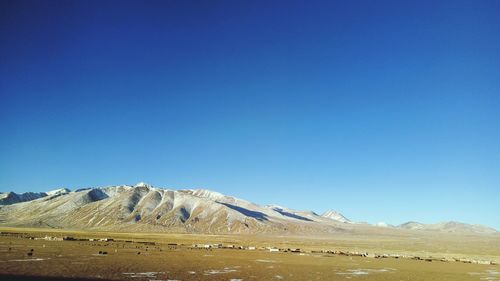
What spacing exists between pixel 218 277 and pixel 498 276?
3204 centimetres

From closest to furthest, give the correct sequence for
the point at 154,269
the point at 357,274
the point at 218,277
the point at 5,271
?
the point at 5,271, the point at 218,277, the point at 154,269, the point at 357,274

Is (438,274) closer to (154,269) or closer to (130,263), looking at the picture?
(154,269)

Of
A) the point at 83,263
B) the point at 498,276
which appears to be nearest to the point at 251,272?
the point at 83,263

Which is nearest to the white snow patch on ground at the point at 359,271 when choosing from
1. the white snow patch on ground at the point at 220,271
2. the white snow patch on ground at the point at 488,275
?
the white snow patch on ground at the point at 488,275

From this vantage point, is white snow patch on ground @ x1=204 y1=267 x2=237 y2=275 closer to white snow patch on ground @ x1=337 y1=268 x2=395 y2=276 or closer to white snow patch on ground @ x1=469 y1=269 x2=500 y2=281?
white snow patch on ground @ x1=337 y1=268 x2=395 y2=276

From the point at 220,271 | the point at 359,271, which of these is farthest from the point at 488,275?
the point at 220,271

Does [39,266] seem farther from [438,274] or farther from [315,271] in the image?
[438,274]

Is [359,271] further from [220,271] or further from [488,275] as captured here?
A: [220,271]

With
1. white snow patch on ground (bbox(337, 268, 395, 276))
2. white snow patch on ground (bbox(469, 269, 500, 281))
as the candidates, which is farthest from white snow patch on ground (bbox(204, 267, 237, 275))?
white snow patch on ground (bbox(469, 269, 500, 281))

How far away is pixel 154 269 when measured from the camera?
132ft

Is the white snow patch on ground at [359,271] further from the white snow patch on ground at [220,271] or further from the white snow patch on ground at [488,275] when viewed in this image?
the white snow patch on ground at [220,271]

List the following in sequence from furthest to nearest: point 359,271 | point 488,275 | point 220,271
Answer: point 359,271 < point 488,275 < point 220,271

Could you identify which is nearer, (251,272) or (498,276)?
(251,272)

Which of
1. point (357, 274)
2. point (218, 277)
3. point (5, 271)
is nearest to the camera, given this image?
point (5, 271)
